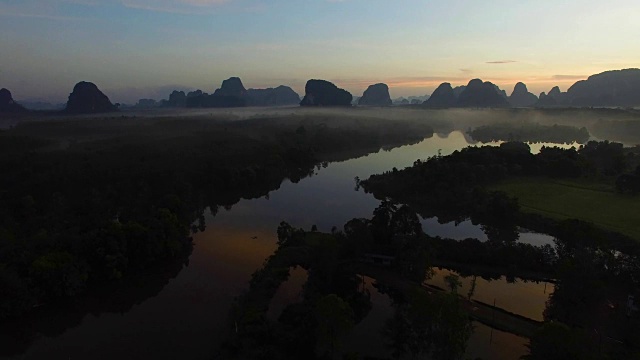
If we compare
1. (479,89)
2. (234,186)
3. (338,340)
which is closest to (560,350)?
(338,340)

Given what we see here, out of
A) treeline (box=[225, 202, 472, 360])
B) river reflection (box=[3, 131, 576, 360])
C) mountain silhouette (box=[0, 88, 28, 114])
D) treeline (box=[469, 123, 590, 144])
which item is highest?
mountain silhouette (box=[0, 88, 28, 114])

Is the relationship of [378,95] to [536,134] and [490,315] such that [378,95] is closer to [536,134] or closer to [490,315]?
[536,134]

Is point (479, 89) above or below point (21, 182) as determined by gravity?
above

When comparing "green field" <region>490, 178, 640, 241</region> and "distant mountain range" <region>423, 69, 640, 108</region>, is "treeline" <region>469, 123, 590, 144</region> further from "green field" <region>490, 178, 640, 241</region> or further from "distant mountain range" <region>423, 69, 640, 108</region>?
"distant mountain range" <region>423, 69, 640, 108</region>

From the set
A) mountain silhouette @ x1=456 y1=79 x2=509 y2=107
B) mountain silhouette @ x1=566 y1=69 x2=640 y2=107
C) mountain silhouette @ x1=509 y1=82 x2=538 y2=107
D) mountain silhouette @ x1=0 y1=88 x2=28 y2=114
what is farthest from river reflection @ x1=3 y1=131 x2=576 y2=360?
mountain silhouette @ x1=509 y1=82 x2=538 y2=107

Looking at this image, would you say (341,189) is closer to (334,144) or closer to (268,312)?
(268,312)

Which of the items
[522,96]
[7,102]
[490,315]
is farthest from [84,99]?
[522,96]
